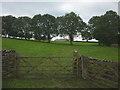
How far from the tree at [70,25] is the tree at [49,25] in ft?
15.1

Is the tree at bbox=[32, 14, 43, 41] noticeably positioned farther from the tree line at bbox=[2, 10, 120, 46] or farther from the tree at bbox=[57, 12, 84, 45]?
the tree at bbox=[57, 12, 84, 45]

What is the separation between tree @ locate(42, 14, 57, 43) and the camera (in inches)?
2071

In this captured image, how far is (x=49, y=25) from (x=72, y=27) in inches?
497

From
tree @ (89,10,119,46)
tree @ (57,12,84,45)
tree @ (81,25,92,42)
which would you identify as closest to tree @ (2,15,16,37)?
tree @ (57,12,84,45)

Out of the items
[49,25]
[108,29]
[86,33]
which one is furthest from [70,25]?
[108,29]

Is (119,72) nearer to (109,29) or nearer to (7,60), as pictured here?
(7,60)

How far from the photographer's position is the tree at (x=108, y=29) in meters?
42.4

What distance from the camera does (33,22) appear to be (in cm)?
5619

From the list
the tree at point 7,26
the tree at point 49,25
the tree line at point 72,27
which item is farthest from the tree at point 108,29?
the tree at point 7,26

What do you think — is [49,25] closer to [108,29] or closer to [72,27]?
[72,27]

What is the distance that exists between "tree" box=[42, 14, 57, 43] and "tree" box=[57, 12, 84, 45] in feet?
15.1

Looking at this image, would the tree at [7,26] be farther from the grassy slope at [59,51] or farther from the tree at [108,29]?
the tree at [108,29]

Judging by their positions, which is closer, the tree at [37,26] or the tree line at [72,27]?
the tree line at [72,27]

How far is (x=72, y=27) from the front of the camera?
4866 cm
